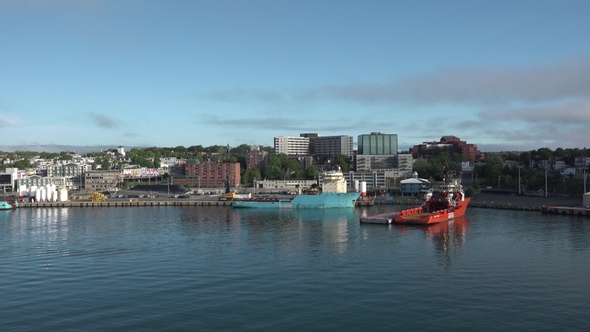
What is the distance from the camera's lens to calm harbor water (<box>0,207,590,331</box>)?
13.6m

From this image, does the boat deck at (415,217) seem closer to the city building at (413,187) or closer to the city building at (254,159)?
the city building at (413,187)

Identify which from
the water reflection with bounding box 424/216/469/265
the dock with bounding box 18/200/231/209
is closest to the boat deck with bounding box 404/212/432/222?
the water reflection with bounding box 424/216/469/265

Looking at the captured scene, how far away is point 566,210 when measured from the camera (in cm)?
4103

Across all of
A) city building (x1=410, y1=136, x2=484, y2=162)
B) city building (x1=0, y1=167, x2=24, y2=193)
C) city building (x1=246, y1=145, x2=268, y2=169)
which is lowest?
city building (x1=0, y1=167, x2=24, y2=193)

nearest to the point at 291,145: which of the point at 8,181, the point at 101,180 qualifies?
Answer: the point at 101,180

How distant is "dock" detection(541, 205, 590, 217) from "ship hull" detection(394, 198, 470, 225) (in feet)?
24.4

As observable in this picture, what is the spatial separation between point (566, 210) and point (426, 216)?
1298cm

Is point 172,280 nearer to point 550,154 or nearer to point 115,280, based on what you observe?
point 115,280

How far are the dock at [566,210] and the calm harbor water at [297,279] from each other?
8460 mm

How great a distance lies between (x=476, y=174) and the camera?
8100 cm

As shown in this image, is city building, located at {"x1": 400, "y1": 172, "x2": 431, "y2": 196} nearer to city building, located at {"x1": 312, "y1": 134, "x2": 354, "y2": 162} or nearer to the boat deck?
the boat deck

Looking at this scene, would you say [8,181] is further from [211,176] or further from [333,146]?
[333,146]

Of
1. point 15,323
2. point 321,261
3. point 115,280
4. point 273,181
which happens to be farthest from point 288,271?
point 273,181

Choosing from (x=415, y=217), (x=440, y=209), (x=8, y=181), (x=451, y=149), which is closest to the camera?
(x=415, y=217)
